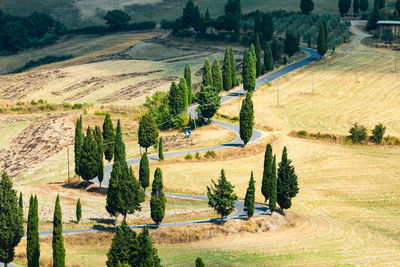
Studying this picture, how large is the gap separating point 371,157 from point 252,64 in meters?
42.0

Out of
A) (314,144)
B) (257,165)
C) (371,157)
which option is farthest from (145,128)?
(371,157)

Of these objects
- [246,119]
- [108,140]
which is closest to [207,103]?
[246,119]

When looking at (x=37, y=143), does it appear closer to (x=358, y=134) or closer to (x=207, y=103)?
(x=207, y=103)

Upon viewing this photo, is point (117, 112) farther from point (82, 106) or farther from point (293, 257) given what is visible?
point (293, 257)

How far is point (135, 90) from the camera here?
168 metres

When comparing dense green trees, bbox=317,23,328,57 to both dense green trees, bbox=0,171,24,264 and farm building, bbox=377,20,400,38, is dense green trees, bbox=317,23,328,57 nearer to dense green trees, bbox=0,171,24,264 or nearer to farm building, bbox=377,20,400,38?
farm building, bbox=377,20,400,38

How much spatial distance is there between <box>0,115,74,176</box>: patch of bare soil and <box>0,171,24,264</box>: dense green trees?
44122 millimetres

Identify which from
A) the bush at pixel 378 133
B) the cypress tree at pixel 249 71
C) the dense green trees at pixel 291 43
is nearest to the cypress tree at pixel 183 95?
the cypress tree at pixel 249 71

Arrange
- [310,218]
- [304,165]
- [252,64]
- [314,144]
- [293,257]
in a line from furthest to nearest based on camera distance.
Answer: [252,64] → [314,144] → [304,165] → [310,218] → [293,257]

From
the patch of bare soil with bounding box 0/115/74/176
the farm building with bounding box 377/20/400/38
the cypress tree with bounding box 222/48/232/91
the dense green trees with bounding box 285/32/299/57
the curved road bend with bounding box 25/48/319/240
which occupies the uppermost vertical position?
the farm building with bounding box 377/20/400/38

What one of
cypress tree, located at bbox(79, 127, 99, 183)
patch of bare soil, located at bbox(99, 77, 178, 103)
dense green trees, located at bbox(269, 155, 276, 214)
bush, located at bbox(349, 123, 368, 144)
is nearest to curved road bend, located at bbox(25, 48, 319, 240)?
dense green trees, located at bbox(269, 155, 276, 214)

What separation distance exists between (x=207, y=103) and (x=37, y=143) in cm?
3299

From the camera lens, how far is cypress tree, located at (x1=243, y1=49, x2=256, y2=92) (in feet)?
486

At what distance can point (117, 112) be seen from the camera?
150125 mm
